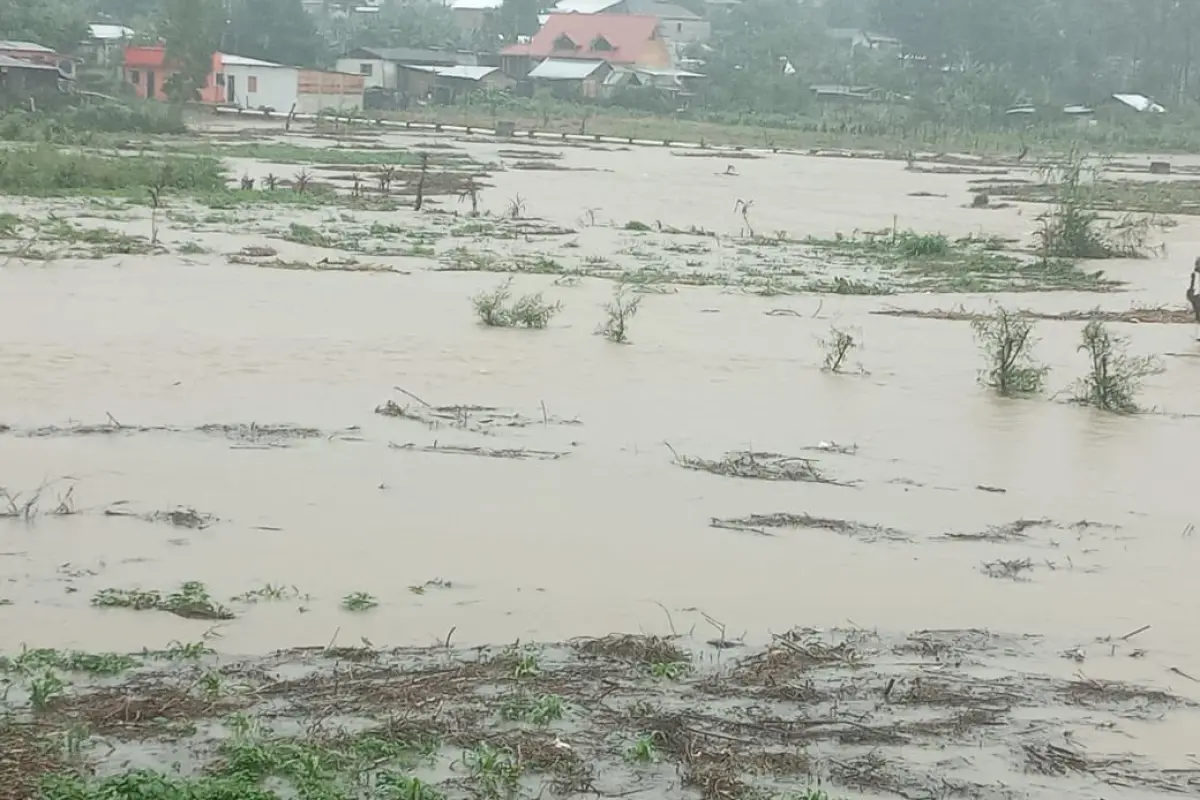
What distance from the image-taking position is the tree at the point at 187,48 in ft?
140

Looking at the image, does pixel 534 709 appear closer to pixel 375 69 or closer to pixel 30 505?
pixel 30 505

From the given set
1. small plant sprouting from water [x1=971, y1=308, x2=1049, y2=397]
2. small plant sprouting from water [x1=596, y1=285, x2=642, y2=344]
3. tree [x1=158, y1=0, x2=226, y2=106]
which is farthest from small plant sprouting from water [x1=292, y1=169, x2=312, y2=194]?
tree [x1=158, y1=0, x2=226, y2=106]

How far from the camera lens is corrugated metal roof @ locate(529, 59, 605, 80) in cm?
5931

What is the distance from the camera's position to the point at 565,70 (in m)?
59.9

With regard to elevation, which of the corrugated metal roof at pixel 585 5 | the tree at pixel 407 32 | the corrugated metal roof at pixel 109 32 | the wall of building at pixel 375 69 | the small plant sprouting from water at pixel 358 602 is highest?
the corrugated metal roof at pixel 585 5

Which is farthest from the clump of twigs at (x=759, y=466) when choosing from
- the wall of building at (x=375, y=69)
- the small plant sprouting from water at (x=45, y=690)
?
the wall of building at (x=375, y=69)

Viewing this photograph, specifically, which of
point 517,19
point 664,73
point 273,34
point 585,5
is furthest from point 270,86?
point 585,5

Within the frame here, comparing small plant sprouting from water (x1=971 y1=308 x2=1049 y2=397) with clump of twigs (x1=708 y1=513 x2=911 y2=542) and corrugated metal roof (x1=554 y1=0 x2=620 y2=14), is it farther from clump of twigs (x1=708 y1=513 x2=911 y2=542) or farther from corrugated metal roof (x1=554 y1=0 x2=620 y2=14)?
corrugated metal roof (x1=554 y1=0 x2=620 y2=14)

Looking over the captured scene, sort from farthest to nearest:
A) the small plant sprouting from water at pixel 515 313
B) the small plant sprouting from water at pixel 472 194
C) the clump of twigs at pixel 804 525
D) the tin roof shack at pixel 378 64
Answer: the tin roof shack at pixel 378 64 < the small plant sprouting from water at pixel 472 194 < the small plant sprouting from water at pixel 515 313 < the clump of twigs at pixel 804 525

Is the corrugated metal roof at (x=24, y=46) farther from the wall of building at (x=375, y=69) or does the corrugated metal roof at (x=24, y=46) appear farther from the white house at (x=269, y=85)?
the wall of building at (x=375, y=69)

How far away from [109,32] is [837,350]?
49.6 m

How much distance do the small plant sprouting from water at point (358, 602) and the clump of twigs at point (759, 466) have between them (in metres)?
2.89

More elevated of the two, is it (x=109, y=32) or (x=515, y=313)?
(x=109, y=32)

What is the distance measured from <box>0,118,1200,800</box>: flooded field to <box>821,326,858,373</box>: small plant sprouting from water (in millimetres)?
105
